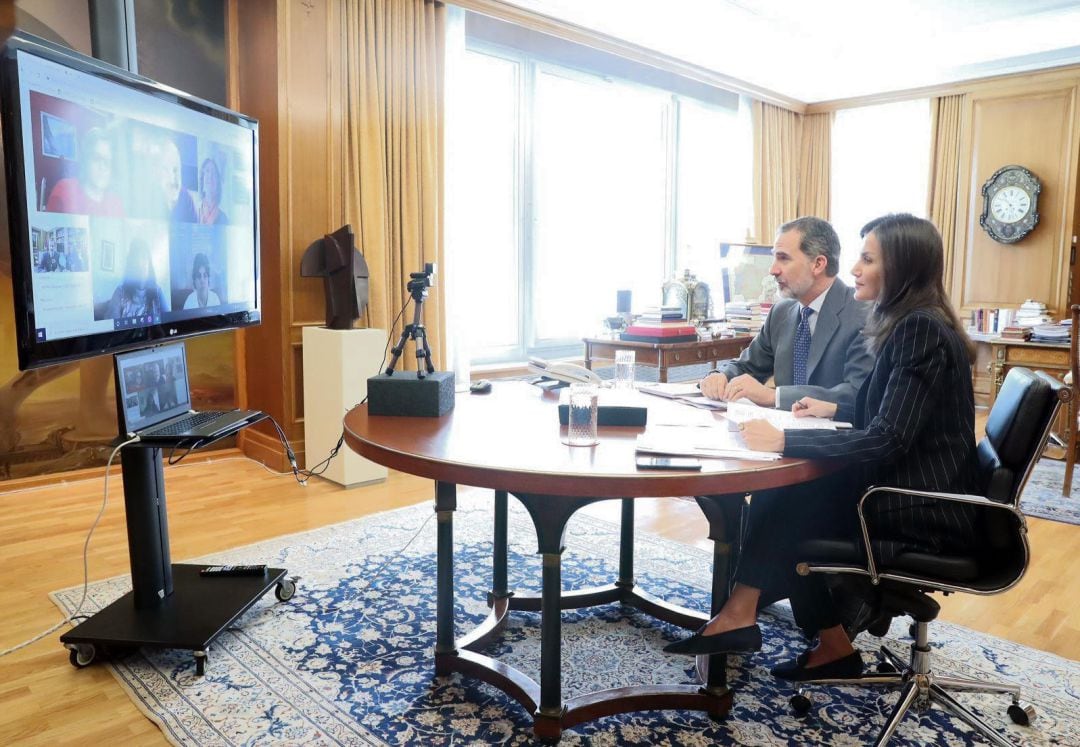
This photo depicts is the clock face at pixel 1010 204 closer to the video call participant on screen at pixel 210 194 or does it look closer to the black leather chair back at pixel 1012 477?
the black leather chair back at pixel 1012 477

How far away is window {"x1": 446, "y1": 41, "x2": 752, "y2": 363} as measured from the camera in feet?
17.6

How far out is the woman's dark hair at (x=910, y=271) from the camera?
192cm

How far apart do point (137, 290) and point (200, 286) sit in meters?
0.32

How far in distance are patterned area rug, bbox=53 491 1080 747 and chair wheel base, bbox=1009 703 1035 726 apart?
23 mm

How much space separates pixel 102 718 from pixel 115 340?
0.95 m

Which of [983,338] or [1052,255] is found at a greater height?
A: [1052,255]

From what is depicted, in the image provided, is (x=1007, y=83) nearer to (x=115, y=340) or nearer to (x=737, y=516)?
(x=737, y=516)

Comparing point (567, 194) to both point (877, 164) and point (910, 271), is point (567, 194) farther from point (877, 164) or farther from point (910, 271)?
point (910, 271)

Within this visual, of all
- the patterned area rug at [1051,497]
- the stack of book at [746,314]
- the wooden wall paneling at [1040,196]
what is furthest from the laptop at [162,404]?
the wooden wall paneling at [1040,196]

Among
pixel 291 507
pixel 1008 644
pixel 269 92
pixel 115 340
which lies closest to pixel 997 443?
pixel 1008 644

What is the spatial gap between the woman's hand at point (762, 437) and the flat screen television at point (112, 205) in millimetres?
1581

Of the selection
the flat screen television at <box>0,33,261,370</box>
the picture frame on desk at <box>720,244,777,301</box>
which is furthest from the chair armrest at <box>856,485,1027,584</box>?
the picture frame on desk at <box>720,244,777,301</box>

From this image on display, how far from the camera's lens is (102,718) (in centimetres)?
194

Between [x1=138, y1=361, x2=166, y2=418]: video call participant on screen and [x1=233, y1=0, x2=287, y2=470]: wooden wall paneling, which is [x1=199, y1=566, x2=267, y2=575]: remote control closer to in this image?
[x1=138, y1=361, x2=166, y2=418]: video call participant on screen
